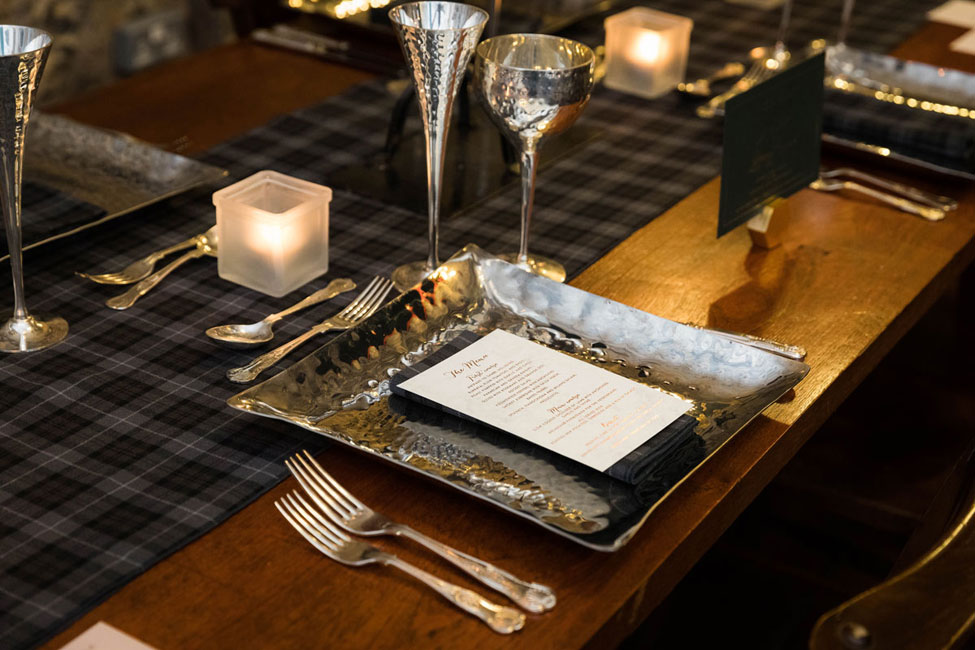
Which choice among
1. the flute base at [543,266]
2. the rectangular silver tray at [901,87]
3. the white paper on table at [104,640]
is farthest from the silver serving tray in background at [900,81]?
the white paper on table at [104,640]

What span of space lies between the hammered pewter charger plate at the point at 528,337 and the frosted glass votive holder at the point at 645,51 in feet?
2.01

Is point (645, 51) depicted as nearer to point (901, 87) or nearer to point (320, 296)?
point (901, 87)

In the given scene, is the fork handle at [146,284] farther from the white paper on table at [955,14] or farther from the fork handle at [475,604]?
the white paper on table at [955,14]

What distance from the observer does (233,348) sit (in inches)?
34.3

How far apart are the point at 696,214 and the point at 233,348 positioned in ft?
1.71

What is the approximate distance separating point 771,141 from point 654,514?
0.50m

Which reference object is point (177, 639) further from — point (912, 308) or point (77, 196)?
point (912, 308)

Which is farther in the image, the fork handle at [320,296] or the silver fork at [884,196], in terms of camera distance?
the silver fork at [884,196]

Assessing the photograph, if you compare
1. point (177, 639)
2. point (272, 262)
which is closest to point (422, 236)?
point (272, 262)

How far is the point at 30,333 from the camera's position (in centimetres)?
87

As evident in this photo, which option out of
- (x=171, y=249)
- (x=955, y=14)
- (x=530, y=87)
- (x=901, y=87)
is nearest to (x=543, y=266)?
(x=530, y=87)

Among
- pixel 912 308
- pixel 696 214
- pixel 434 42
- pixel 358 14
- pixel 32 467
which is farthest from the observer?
pixel 358 14

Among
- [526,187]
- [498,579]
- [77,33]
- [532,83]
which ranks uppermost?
[532,83]

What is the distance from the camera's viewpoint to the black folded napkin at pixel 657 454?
27.4 inches
